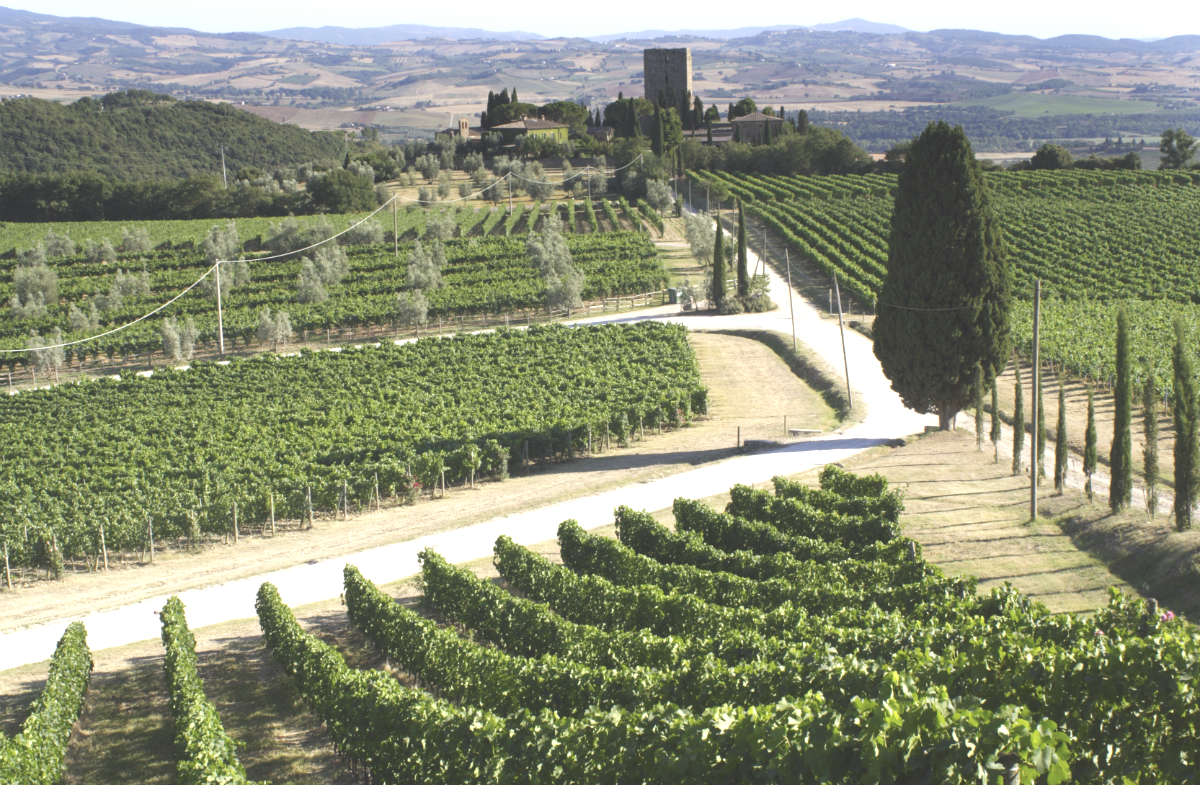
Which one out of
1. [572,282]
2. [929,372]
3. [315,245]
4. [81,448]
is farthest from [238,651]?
[315,245]

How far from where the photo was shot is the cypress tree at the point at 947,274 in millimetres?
33625

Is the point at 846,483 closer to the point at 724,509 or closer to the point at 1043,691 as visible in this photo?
the point at 724,509

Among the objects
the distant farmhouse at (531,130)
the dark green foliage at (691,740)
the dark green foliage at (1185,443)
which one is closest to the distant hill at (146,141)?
the distant farmhouse at (531,130)

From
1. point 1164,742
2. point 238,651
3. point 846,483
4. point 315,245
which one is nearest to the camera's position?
point 1164,742

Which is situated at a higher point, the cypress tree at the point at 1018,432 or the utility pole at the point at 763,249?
the utility pole at the point at 763,249

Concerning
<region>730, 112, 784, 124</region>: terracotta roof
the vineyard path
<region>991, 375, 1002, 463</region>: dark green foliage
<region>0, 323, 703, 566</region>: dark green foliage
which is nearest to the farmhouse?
<region>730, 112, 784, 124</region>: terracotta roof

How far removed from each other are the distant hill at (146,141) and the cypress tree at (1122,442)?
149 meters

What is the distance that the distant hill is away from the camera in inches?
6053

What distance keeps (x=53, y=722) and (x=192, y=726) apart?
293 centimetres

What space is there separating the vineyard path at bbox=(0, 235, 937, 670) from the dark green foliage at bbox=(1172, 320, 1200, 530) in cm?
1164

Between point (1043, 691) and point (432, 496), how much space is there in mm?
22663

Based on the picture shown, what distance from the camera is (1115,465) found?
25.2 meters

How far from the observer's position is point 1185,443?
23.4m

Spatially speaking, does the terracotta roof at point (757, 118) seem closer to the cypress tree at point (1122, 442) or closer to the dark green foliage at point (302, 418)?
the dark green foliage at point (302, 418)
